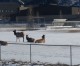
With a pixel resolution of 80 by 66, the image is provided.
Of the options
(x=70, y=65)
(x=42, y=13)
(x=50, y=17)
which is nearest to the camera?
(x=70, y=65)

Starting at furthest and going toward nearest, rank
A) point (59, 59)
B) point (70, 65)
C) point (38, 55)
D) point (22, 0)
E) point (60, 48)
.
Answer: point (22, 0)
point (60, 48)
point (38, 55)
point (59, 59)
point (70, 65)

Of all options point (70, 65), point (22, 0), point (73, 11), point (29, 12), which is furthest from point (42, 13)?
point (70, 65)

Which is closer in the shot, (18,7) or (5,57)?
(5,57)

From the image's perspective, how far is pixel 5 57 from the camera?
19500mm

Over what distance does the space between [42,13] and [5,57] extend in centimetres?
8339

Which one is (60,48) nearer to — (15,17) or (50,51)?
(50,51)

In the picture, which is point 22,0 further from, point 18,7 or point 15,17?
point 15,17

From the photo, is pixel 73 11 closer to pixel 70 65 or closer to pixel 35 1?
pixel 35 1

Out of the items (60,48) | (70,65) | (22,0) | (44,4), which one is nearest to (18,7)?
(44,4)

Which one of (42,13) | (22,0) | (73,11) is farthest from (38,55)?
(22,0)

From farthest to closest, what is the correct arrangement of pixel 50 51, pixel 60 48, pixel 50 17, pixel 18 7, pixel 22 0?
1. pixel 22 0
2. pixel 18 7
3. pixel 50 17
4. pixel 60 48
5. pixel 50 51

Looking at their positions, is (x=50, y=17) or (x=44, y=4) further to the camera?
(x=44, y=4)

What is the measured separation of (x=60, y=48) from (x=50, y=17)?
72105 mm

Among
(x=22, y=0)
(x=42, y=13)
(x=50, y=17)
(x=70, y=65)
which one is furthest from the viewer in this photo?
(x=22, y=0)
